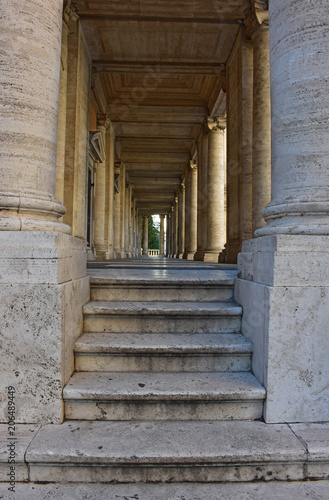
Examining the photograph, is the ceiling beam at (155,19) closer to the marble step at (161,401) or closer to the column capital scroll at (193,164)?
the marble step at (161,401)

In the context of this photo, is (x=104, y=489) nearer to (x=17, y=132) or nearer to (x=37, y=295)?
(x=37, y=295)

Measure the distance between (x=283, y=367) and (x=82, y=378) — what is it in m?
1.68

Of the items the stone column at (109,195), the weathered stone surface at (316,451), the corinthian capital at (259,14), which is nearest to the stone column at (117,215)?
the stone column at (109,195)

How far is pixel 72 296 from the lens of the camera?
3.12 m

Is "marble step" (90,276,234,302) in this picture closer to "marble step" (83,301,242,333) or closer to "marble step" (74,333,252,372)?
"marble step" (83,301,242,333)

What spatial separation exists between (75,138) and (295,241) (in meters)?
8.14

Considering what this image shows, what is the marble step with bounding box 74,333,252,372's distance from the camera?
3174 mm

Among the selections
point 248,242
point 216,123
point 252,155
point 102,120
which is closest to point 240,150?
point 252,155

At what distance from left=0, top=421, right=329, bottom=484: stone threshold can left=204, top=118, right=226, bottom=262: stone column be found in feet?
41.4

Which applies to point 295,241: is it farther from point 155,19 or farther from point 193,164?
point 193,164

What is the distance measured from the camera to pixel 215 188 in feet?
50.6

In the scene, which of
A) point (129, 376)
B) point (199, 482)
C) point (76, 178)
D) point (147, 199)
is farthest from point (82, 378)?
point (147, 199)

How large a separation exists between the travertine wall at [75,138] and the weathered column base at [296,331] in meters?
7.51

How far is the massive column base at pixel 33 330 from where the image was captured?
2725 mm
